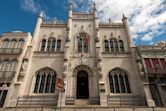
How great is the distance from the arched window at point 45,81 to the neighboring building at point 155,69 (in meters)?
13.6

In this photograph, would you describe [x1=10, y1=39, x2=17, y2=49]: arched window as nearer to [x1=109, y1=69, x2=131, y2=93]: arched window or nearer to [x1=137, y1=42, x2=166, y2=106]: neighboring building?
[x1=109, y1=69, x2=131, y2=93]: arched window

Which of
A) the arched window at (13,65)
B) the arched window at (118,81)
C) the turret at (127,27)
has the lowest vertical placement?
the arched window at (118,81)

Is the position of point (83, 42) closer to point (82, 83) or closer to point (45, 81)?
point (82, 83)

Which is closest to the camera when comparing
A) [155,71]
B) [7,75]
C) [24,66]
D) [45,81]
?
[24,66]

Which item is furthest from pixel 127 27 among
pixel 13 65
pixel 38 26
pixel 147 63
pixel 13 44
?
pixel 13 65

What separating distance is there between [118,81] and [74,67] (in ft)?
23.7

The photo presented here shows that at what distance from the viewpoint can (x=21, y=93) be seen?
65.7 ft

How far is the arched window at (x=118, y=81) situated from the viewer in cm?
2131

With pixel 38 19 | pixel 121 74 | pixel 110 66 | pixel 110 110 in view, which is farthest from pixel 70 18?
pixel 110 110

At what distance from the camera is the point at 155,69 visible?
74.2 ft

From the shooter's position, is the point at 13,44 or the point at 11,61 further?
the point at 13,44

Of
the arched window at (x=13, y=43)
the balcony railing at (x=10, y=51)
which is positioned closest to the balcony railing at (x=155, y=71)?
the balcony railing at (x=10, y=51)

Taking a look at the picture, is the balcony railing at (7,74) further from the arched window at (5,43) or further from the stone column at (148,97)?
the stone column at (148,97)

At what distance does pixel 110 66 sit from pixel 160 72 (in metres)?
7.88
